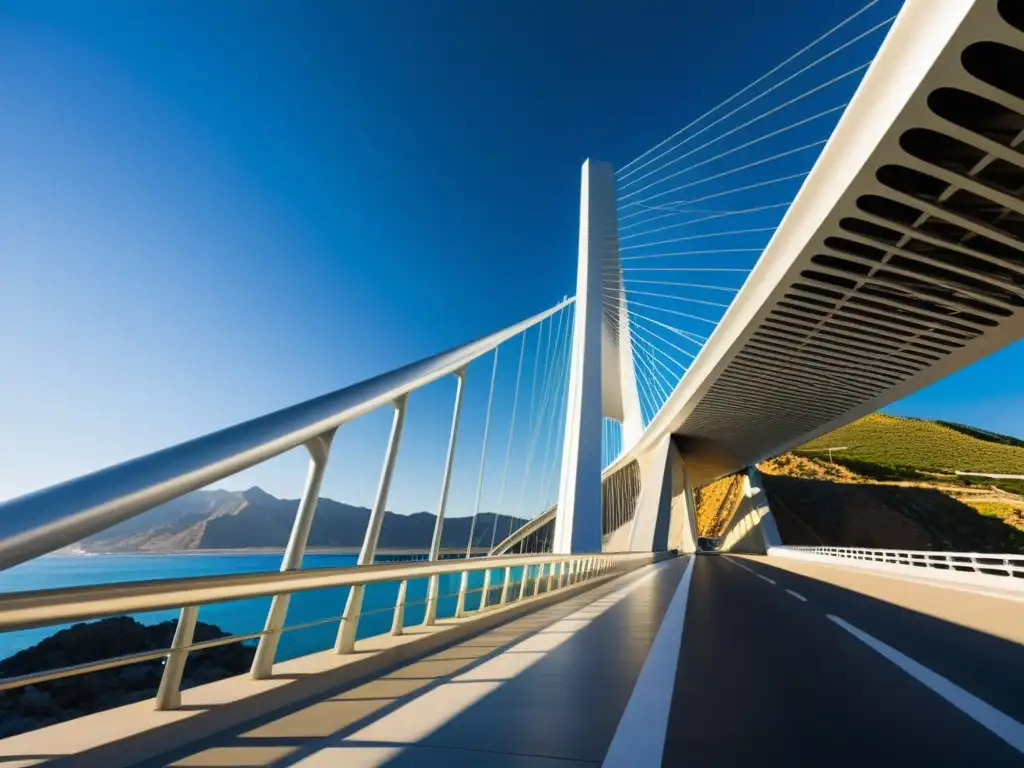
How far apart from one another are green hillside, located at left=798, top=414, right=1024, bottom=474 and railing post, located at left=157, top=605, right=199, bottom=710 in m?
116

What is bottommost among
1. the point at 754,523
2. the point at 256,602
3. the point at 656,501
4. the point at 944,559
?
the point at 256,602

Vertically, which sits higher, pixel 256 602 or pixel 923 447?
pixel 923 447

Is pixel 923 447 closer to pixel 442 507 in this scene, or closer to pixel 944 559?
pixel 944 559

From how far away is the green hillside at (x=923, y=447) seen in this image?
110812 mm

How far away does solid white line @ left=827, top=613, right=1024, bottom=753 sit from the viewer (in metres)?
3.34

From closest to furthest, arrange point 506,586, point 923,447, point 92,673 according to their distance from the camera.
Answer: point 506,586 → point 92,673 → point 923,447

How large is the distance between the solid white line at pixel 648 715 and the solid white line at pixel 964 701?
1.69m

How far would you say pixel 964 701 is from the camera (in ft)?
13.4

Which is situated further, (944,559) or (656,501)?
(656,501)

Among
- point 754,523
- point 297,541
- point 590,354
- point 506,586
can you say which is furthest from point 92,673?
point 754,523

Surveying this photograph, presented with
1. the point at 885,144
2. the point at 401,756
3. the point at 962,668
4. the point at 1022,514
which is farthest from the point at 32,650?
the point at 1022,514

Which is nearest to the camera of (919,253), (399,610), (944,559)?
(399,610)

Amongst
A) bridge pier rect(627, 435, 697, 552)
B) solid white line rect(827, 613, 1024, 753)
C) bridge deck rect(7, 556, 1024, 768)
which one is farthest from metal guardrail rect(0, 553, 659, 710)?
bridge pier rect(627, 435, 697, 552)

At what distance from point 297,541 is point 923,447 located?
146 m
